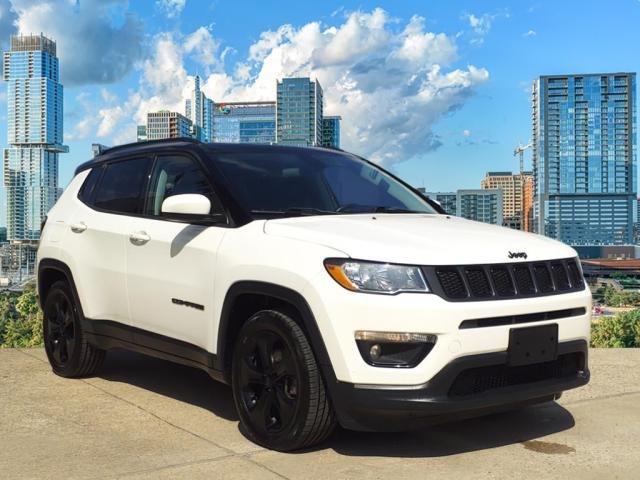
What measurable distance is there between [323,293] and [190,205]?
1.14 m

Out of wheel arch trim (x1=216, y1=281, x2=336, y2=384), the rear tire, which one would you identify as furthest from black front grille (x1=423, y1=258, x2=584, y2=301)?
the rear tire

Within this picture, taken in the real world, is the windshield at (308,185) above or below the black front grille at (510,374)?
above

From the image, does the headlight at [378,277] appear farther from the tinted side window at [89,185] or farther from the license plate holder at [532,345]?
the tinted side window at [89,185]

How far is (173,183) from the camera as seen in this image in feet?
15.5

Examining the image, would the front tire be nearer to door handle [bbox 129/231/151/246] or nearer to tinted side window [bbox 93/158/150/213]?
door handle [bbox 129/231/151/246]

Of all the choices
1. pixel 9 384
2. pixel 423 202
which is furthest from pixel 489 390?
pixel 9 384

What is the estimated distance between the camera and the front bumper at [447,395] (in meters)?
3.29

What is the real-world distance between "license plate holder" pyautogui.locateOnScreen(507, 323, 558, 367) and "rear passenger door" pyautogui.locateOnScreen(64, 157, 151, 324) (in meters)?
2.69

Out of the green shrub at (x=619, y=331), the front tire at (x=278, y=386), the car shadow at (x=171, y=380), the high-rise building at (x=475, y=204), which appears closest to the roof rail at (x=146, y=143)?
the front tire at (x=278, y=386)

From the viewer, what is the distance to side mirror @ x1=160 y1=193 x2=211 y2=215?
13.3 feet

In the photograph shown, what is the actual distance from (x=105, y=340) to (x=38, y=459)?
141cm

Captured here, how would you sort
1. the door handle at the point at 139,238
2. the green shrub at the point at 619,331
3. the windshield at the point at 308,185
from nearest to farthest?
the windshield at the point at 308,185 < the door handle at the point at 139,238 < the green shrub at the point at 619,331

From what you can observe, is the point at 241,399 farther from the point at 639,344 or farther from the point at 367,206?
the point at 639,344

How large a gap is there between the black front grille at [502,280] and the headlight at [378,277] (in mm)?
71
